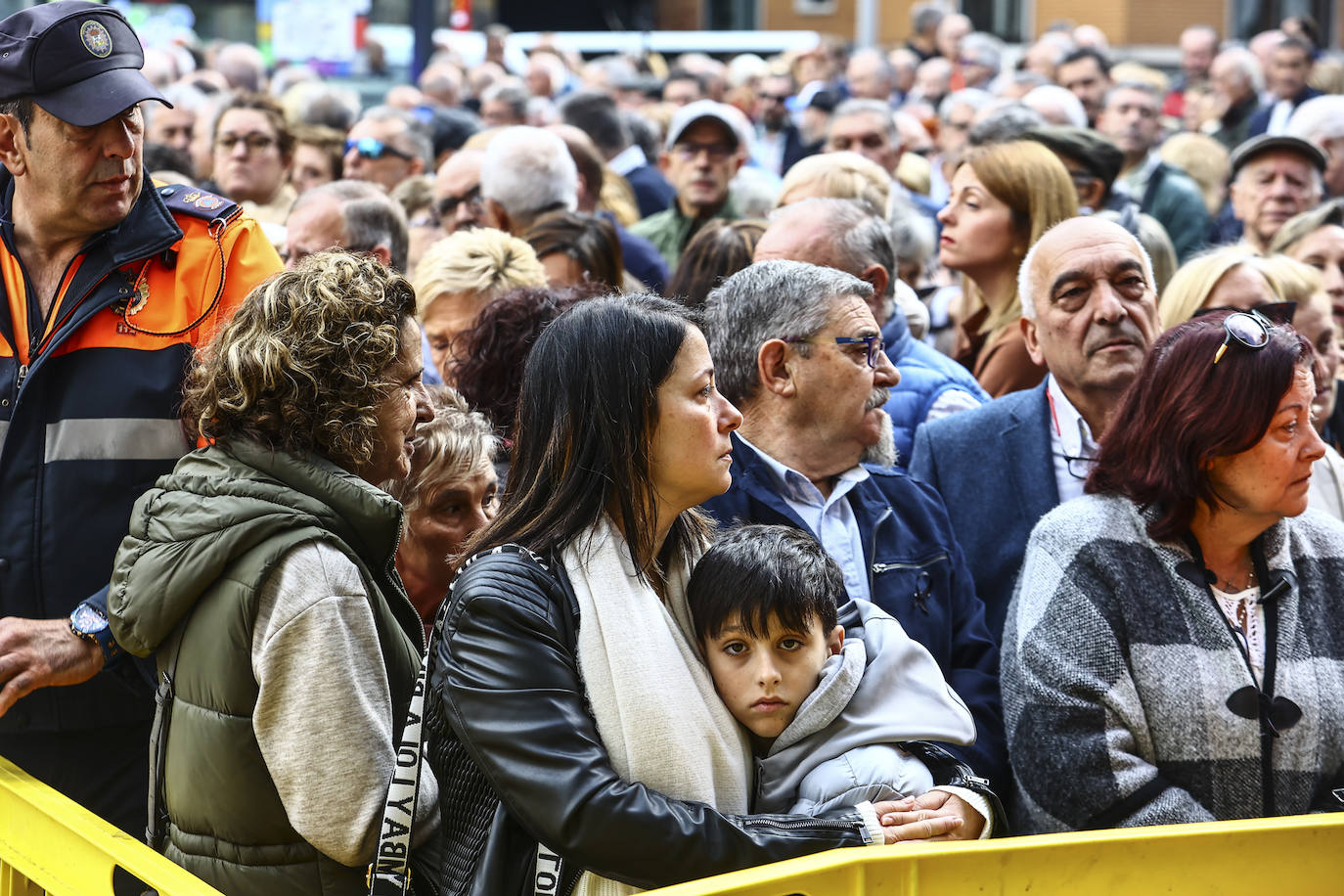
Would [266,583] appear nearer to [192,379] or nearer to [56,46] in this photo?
[192,379]

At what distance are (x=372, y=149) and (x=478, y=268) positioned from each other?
3.72 metres

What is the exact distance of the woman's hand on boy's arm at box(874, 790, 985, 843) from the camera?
2.45m

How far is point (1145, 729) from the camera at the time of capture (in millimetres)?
2803

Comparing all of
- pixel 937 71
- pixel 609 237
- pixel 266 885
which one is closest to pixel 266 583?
pixel 266 885

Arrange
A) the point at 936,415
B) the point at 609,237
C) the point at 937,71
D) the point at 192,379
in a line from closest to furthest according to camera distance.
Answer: the point at 192,379 → the point at 936,415 → the point at 609,237 → the point at 937,71

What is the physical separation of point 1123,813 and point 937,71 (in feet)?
40.7

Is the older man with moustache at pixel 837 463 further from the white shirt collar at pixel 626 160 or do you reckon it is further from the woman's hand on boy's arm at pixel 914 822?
the white shirt collar at pixel 626 160

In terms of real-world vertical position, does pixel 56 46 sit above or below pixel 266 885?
above

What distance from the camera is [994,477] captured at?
369 centimetres

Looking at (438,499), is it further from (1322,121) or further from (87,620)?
(1322,121)

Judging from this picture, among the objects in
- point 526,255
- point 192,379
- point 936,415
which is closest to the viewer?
point 192,379

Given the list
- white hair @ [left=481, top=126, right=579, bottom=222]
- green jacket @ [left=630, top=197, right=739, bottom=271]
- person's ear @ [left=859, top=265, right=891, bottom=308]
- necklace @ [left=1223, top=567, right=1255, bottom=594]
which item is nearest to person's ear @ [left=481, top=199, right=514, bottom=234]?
white hair @ [left=481, top=126, right=579, bottom=222]

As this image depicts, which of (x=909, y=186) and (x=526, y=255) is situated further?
(x=909, y=186)

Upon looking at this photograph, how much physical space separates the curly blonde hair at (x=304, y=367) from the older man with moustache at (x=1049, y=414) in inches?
67.4
